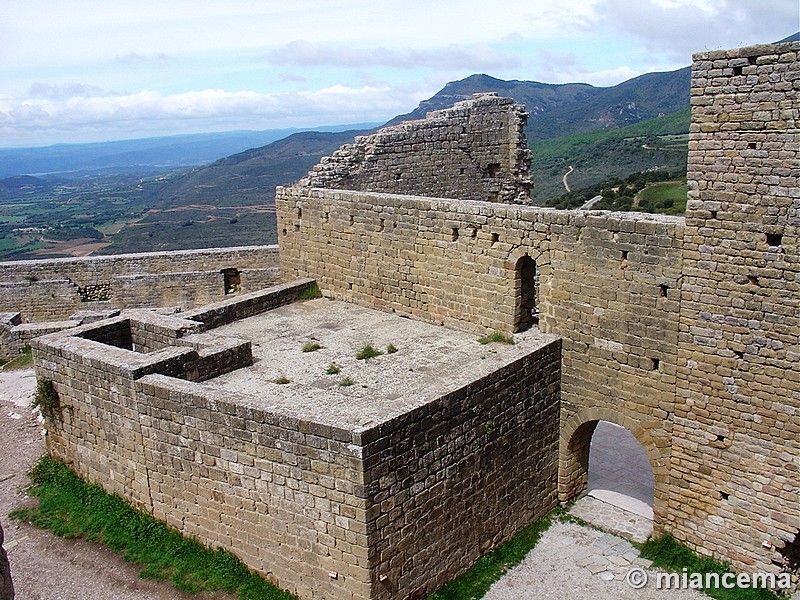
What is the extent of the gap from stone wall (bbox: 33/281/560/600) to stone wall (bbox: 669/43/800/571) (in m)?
2.11

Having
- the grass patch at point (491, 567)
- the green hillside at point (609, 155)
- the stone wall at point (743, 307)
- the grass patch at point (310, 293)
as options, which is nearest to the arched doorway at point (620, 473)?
the grass patch at point (491, 567)

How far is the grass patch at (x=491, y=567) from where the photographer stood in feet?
29.3

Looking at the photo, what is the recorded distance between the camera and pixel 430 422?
8.40 metres

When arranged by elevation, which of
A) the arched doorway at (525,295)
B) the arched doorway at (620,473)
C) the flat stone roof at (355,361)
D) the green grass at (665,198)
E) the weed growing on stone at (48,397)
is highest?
the arched doorway at (525,295)

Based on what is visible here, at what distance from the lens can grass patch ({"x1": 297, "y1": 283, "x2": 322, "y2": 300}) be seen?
13859 mm

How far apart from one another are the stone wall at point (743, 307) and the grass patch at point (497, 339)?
7.91 feet

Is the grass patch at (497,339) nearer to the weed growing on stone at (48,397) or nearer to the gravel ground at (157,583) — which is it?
the gravel ground at (157,583)

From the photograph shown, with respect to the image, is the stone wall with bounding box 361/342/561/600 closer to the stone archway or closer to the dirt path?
the stone archway

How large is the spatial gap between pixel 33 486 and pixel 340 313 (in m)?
5.21

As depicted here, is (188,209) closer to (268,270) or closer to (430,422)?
(268,270)

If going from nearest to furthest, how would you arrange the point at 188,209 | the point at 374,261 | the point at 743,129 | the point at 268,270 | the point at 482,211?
the point at 743,129, the point at 482,211, the point at 374,261, the point at 268,270, the point at 188,209

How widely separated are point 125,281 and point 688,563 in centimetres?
1204

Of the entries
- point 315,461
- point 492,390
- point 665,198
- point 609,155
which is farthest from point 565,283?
point 609,155

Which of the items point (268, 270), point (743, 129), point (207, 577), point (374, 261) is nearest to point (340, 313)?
point (374, 261)
